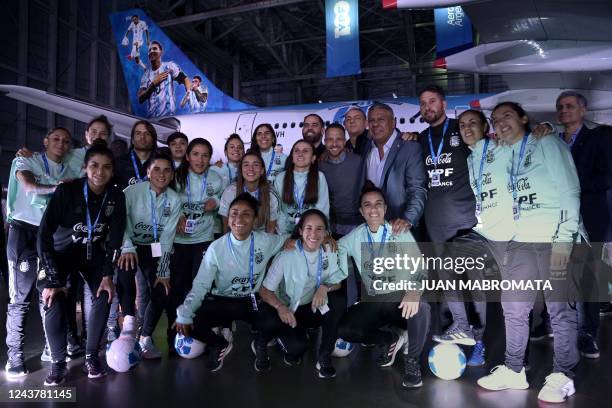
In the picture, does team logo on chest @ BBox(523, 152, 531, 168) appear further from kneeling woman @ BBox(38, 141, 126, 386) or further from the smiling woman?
kneeling woman @ BBox(38, 141, 126, 386)

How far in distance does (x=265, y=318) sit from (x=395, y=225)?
3.76 feet

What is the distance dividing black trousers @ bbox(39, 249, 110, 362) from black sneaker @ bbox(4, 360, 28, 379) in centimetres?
36

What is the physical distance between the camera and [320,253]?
116 inches

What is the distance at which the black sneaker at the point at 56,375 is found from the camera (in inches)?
101

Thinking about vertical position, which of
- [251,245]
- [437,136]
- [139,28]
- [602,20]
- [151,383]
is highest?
[139,28]

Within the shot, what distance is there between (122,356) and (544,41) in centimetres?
534

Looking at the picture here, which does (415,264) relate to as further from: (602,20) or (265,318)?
(602,20)

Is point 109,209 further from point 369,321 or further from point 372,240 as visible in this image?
point 369,321

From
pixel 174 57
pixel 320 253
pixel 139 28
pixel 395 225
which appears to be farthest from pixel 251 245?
pixel 139 28

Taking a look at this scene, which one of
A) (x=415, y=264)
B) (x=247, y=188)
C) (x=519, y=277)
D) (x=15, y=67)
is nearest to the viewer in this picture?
(x=519, y=277)

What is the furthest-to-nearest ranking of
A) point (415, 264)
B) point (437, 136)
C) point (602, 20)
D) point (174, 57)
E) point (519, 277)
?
point (174, 57) < point (602, 20) < point (437, 136) < point (415, 264) < point (519, 277)

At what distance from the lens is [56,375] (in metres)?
2.60

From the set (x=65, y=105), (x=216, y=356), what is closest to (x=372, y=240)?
(x=216, y=356)

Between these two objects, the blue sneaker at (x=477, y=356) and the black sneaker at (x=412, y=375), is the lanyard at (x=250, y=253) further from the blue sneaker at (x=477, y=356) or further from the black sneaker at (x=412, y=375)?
the blue sneaker at (x=477, y=356)
